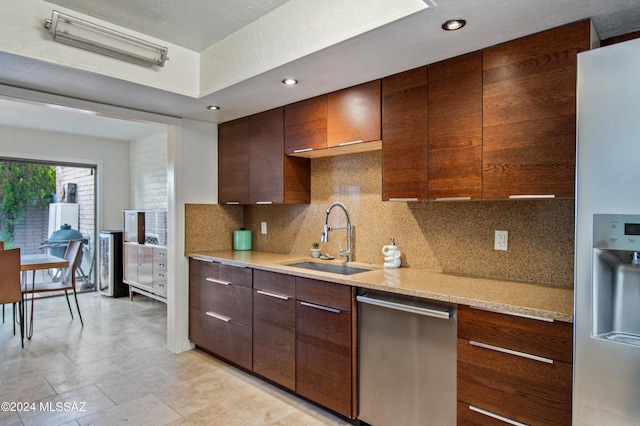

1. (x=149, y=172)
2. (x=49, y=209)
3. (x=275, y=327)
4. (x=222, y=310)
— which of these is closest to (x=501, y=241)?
(x=275, y=327)

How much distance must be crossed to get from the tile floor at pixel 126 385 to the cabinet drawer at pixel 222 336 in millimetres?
118

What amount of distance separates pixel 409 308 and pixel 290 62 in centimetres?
152

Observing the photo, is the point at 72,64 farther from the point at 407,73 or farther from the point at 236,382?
the point at 236,382

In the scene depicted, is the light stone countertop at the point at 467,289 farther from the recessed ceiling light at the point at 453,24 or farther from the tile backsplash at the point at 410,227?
the recessed ceiling light at the point at 453,24

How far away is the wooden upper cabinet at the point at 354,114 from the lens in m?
2.44

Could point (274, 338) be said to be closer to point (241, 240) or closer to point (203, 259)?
point (203, 259)

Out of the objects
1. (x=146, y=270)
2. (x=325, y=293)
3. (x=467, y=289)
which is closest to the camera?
(x=467, y=289)

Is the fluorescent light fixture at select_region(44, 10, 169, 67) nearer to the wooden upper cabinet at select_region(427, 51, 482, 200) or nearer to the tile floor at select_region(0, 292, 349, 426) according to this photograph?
the wooden upper cabinet at select_region(427, 51, 482, 200)

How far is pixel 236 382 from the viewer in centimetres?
286

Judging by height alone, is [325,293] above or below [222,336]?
above

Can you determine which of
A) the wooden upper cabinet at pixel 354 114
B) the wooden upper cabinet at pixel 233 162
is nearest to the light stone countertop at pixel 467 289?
the wooden upper cabinet at pixel 354 114

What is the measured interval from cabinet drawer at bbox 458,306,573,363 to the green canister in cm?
246

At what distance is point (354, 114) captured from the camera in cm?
255

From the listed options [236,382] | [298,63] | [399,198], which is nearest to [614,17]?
[399,198]
